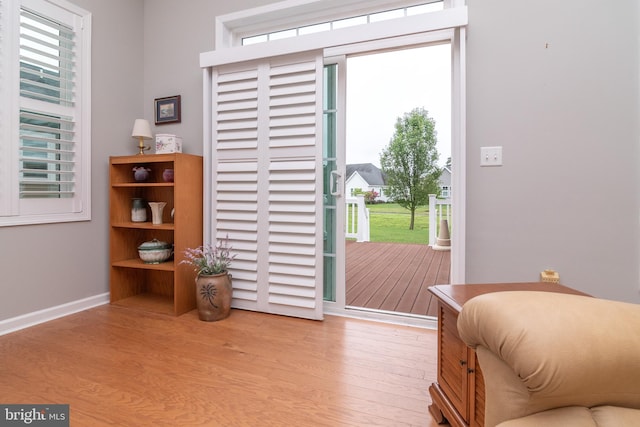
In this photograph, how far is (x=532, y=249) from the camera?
1.93m

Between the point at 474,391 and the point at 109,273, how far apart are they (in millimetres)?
2803

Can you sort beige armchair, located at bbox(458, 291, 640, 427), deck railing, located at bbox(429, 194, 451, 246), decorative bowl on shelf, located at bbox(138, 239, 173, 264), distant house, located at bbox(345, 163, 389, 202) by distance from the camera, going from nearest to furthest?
beige armchair, located at bbox(458, 291, 640, 427) < decorative bowl on shelf, located at bbox(138, 239, 173, 264) < deck railing, located at bbox(429, 194, 451, 246) < distant house, located at bbox(345, 163, 389, 202)

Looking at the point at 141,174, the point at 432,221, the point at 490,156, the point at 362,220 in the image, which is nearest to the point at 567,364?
the point at 490,156

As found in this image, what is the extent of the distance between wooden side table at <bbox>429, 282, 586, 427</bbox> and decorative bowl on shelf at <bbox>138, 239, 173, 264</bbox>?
2.13 metres

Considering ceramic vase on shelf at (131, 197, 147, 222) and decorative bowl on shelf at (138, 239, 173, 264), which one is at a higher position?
ceramic vase on shelf at (131, 197, 147, 222)

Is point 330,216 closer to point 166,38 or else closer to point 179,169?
point 179,169

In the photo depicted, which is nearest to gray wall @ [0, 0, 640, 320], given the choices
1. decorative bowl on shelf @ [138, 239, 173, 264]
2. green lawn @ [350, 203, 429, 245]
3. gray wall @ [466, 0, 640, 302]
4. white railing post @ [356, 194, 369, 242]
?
gray wall @ [466, 0, 640, 302]

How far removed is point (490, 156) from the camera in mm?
1977

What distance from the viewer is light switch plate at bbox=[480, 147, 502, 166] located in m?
1.96

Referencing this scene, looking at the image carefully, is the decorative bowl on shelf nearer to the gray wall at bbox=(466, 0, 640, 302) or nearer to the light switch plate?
the gray wall at bbox=(466, 0, 640, 302)

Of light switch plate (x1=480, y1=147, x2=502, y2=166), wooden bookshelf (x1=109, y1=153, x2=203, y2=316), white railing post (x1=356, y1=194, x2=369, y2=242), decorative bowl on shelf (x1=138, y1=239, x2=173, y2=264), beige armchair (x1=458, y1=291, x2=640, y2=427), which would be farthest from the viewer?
white railing post (x1=356, y1=194, x2=369, y2=242)

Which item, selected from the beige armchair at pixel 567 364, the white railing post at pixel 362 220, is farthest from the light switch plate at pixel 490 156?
the white railing post at pixel 362 220

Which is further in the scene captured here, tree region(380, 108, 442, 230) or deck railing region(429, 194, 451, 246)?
tree region(380, 108, 442, 230)

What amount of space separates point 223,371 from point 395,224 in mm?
6371
